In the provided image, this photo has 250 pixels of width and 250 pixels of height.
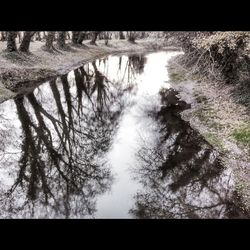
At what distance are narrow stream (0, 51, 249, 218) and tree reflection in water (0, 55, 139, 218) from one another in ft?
0.13

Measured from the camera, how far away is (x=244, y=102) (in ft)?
81.4

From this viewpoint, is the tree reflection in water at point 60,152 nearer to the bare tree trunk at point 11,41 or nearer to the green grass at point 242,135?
the bare tree trunk at point 11,41

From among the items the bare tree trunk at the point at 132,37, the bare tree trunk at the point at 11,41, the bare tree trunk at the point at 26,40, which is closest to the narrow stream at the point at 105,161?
the bare tree trunk at the point at 11,41

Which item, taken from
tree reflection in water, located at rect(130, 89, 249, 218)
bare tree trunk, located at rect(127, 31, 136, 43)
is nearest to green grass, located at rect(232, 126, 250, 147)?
tree reflection in water, located at rect(130, 89, 249, 218)

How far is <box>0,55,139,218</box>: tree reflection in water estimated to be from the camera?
15148 mm

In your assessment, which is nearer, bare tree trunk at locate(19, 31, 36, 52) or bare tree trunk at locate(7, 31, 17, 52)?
bare tree trunk at locate(7, 31, 17, 52)

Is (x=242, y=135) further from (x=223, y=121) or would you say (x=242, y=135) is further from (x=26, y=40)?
(x=26, y=40)

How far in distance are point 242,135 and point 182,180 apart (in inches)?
192

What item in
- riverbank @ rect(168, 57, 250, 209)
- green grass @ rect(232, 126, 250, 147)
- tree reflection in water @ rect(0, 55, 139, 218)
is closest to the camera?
tree reflection in water @ rect(0, 55, 139, 218)

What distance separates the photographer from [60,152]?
65.2 feet

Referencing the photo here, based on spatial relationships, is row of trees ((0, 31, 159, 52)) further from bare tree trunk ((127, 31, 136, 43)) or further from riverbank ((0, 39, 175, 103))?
riverbank ((0, 39, 175, 103))

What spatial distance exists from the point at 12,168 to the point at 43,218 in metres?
4.38

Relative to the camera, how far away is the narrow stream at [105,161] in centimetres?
1527
